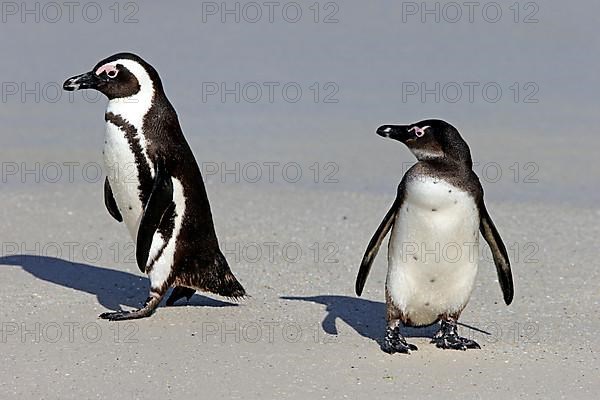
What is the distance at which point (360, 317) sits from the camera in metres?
6.39

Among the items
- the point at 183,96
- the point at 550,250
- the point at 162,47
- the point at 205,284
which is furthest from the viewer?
the point at 162,47

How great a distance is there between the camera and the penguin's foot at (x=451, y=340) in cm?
573

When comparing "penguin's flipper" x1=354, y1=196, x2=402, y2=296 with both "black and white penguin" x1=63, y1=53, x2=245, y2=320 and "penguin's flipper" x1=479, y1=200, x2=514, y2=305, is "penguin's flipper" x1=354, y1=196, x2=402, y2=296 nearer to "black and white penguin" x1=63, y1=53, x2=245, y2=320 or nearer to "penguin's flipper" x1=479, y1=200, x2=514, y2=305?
"penguin's flipper" x1=479, y1=200, x2=514, y2=305

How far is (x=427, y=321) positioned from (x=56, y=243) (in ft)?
9.64

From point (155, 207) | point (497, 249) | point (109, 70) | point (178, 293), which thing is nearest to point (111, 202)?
point (178, 293)

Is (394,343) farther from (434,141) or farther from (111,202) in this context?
Answer: (111,202)

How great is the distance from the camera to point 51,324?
609 centimetres

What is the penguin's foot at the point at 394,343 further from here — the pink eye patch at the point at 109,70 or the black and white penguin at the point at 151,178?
the pink eye patch at the point at 109,70

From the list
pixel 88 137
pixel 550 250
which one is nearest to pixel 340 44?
pixel 88 137

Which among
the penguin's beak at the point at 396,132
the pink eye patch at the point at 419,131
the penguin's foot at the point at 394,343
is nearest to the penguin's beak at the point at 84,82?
the penguin's beak at the point at 396,132

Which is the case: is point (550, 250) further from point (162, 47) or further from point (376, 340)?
point (162, 47)

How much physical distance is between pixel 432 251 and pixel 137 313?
145cm

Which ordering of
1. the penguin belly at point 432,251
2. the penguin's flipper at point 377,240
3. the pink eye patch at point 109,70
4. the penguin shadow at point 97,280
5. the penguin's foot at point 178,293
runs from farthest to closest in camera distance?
the penguin shadow at point 97,280, the penguin's foot at point 178,293, the pink eye patch at point 109,70, the penguin's flipper at point 377,240, the penguin belly at point 432,251

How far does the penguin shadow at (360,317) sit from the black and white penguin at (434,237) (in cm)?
24
